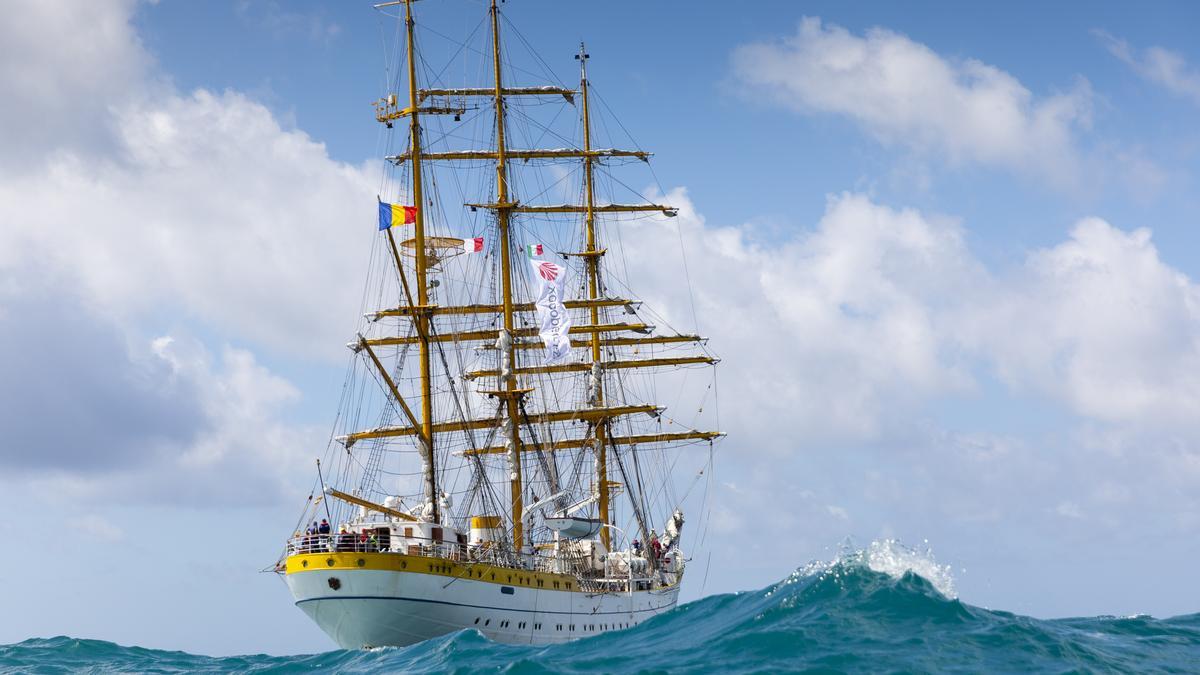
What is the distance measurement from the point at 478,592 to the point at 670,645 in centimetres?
1779

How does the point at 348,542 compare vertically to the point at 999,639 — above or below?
above

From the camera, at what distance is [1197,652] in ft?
130

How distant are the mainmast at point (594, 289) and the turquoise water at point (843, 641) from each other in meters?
35.5

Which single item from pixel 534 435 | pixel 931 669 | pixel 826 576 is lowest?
pixel 931 669

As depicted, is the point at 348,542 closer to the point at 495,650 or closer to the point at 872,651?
the point at 495,650

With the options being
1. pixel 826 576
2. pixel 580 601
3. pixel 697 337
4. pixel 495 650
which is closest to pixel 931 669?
pixel 826 576

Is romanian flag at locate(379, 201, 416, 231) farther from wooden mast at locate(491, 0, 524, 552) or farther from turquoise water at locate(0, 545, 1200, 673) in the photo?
turquoise water at locate(0, 545, 1200, 673)

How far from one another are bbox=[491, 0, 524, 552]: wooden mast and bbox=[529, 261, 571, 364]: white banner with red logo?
426 centimetres

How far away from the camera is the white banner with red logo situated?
6775 centimetres

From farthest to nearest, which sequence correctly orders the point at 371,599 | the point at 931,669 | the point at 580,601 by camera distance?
the point at 580,601, the point at 371,599, the point at 931,669

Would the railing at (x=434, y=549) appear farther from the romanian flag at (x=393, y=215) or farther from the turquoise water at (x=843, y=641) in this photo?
the romanian flag at (x=393, y=215)

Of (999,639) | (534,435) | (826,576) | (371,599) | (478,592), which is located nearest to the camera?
(999,639)

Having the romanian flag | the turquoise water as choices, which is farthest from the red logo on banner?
the turquoise water

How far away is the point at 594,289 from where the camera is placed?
91312mm
